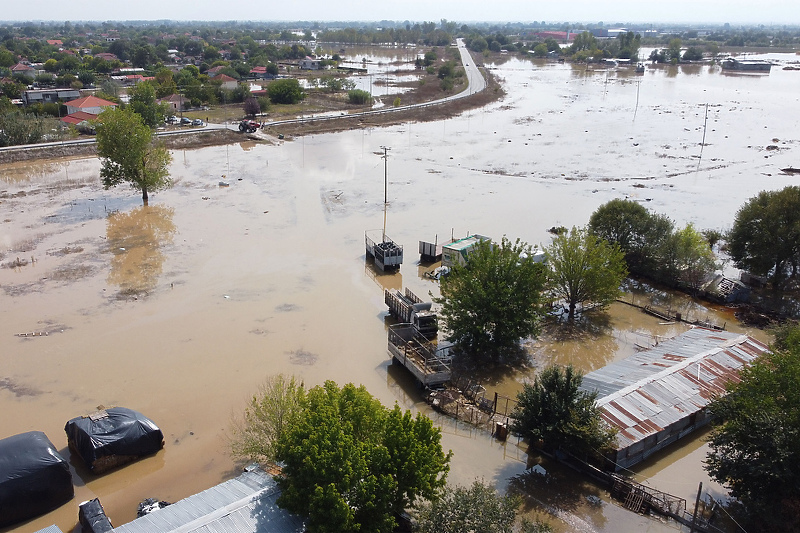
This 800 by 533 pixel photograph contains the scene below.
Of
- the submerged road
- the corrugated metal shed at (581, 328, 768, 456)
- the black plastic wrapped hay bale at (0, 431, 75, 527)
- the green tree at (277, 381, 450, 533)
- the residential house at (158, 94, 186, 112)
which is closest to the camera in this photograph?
the green tree at (277, 381, 450, 533)

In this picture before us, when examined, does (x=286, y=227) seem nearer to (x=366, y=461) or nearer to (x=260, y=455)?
(x=260, y=455)

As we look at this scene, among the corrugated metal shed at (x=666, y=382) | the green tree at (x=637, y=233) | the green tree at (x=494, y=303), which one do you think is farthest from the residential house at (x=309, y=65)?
the corrugated metal shed at (x=666, y=382)

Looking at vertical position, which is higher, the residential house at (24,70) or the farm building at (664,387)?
the residential house at (24,70)

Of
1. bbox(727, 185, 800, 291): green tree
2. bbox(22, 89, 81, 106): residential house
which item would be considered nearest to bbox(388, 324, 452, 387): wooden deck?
bbox(727, 185, 800, 291): green tree

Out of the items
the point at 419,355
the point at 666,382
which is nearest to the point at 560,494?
the point at 666,382

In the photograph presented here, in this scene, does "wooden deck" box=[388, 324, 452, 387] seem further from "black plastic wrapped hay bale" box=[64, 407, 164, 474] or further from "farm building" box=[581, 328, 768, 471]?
"black plastic wrapped hay bale" box=[64, 407, 164, 474]

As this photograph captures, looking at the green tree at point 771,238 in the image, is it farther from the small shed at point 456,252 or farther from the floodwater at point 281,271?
the small shed at point 456,252
